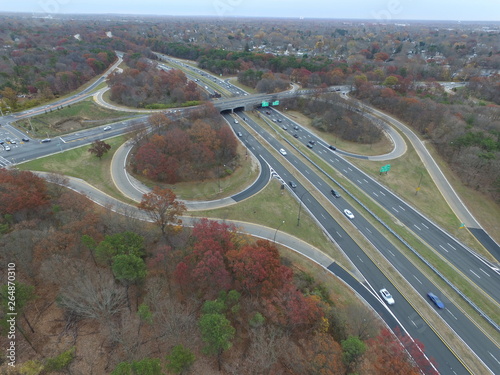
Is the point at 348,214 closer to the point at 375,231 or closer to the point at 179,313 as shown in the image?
the point at 375,231

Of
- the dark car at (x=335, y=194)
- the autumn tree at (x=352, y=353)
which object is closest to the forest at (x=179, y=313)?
the autumn tree at (x=352, y=353)

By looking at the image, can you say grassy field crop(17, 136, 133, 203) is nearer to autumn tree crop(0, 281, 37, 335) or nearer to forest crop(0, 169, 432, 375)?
forest crop(0, 169, 432, 375)

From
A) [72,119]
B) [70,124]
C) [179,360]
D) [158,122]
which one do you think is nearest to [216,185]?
[158,122]

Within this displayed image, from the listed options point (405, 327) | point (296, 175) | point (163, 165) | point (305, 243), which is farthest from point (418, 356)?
point (163, 165)

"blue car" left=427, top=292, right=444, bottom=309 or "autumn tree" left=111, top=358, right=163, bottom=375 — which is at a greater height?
"autumn tree" left=111, top=358, right=163, bottom=375

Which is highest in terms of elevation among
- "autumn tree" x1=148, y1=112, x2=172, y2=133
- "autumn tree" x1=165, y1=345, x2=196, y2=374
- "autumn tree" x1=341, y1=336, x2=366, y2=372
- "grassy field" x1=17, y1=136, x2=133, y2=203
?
"autumn tree" x1=165, y1=345, x2=196, y2=374

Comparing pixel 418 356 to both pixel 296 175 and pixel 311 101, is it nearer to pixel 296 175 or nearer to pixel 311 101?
pixel 296 175

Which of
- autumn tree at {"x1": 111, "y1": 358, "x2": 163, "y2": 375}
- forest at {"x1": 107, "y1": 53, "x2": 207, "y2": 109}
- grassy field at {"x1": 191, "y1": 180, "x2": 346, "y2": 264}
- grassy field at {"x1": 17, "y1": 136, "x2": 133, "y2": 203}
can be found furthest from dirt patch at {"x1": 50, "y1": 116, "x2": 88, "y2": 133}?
autumn tree at {"x1": 111, "y1": 358, "x2": 163, "y2": 375}
